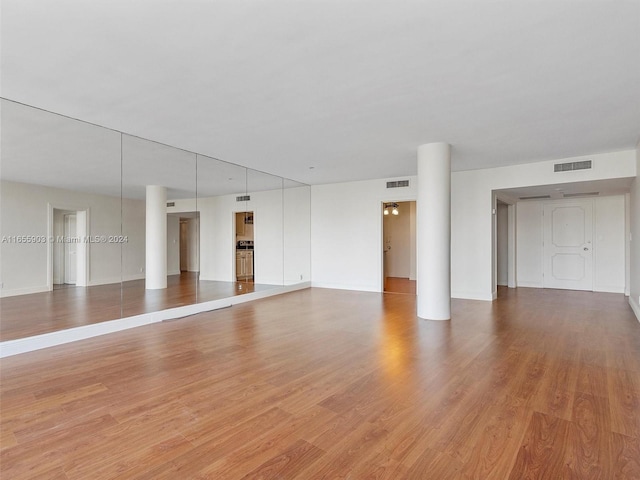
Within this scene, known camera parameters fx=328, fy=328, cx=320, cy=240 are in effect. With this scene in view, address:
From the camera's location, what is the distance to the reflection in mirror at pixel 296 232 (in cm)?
859

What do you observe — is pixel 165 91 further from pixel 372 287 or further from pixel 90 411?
pixel 372 287

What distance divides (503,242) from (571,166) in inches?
142

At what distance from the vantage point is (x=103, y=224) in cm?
482

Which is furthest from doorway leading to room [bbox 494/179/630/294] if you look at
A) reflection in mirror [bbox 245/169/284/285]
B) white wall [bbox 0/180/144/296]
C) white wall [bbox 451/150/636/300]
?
white wall [bbox 0/180/144/296]

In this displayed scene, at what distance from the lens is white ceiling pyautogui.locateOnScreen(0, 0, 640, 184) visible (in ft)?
7.36

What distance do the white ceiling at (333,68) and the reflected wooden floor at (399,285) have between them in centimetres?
426

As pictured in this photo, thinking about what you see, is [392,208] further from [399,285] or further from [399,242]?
[399,285]

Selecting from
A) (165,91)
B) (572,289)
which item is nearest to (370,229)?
(572,289)

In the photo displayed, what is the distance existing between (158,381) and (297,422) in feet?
4.89

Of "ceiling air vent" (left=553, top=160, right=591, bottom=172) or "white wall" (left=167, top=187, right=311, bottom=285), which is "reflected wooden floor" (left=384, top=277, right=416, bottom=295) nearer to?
"white wall" (left=167, top=187, right=311, bottom=285)

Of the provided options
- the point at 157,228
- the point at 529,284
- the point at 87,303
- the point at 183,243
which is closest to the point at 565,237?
the point at 529,284

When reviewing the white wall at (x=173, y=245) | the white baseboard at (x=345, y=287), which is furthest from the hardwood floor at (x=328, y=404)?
the white baseboard at (x=345, y=287)

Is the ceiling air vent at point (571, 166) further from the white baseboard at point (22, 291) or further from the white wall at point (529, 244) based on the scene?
the white baseboard at point (22, 291)

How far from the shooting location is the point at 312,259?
9.24 m
